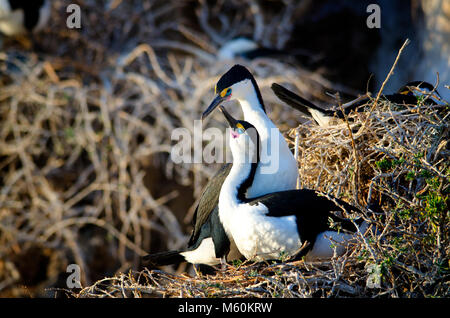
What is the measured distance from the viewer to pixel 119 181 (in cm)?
472

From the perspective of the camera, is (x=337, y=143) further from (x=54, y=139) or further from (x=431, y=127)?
(x=54, y=139)

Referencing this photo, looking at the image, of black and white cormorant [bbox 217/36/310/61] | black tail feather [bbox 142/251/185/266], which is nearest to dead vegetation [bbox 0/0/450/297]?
black and white cormorant [bbox 217/36/310/61]

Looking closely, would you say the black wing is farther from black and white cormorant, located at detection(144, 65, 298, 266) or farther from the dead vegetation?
the dead vegetation

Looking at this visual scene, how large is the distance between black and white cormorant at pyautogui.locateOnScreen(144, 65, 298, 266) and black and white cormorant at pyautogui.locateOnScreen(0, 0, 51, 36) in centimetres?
278

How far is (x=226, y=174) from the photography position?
9.43 ft

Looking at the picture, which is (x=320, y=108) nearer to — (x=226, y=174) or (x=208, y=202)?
(x=226, y=174)

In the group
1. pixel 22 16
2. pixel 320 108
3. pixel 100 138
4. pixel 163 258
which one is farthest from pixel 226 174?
pixel 22 16

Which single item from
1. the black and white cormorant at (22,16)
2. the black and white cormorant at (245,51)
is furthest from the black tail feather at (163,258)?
the black and white cormorant at (22,16)

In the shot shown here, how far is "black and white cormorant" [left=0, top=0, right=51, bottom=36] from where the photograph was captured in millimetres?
5078

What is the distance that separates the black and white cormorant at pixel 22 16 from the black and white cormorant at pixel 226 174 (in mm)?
2777
